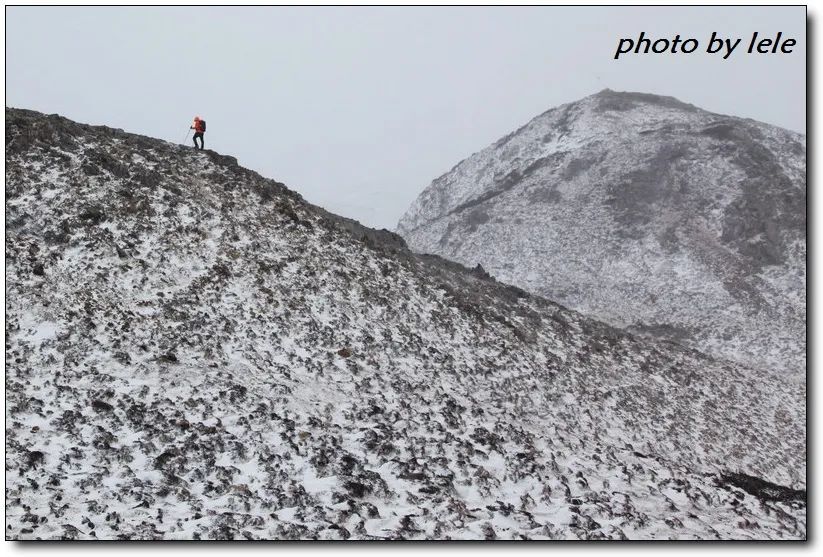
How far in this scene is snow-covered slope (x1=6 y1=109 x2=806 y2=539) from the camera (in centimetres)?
1034

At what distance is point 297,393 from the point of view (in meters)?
13.9

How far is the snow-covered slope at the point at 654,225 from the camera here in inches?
1403

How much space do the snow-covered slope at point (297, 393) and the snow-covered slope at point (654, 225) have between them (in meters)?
11.7

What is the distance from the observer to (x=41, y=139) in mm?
19281

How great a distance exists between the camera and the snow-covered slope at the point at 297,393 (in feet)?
33.9

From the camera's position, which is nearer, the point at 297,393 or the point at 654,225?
the point at 297,393

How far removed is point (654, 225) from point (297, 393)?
128 ft

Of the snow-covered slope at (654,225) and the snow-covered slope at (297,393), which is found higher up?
the snow-covered slope at (654,225)

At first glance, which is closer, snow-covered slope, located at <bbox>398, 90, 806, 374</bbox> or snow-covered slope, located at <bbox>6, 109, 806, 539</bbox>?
snow-covered slope, located at <bbox>6, 109, 806, 539</bbox>

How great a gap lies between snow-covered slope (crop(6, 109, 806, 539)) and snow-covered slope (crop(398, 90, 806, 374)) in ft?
38.2

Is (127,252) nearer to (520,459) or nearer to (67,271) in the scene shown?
(67,271)

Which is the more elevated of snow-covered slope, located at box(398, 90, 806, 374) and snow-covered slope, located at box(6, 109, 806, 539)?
snow-covered slope, located at box(398, 90, 806, 374)

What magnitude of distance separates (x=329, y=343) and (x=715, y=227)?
3797 cm

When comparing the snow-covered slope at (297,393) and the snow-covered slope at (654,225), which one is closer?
the snow-covered slope at (297,393)
